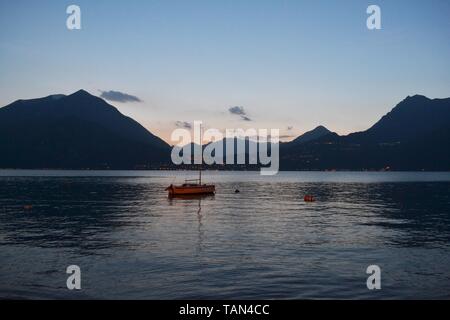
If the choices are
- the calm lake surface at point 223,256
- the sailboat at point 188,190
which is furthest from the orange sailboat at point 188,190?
the calm lake surface at point 223,256

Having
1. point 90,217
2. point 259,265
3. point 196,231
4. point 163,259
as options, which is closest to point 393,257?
point 259,265

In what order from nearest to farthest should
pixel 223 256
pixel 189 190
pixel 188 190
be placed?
1. pixel 223 256
2. pixel 188 190
3. pixel 189 190

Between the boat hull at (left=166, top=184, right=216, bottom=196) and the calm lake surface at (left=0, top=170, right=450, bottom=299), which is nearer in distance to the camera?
the calm lake surface at (left=0, top=170, right=450, bottom=299)

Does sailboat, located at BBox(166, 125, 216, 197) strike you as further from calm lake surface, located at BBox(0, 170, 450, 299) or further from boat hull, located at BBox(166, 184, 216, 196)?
calm lake surface, located at BBox(0, 170, 450, 299)

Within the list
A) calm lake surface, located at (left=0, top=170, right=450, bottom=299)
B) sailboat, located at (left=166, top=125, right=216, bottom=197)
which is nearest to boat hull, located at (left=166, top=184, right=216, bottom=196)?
sailboat, located at (left=166, top=125, right=216, bottom=197)

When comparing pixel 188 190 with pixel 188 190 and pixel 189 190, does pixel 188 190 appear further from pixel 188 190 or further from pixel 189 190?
pixel 189 190

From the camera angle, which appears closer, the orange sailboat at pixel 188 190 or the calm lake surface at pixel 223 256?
the calm lake surface at pixel 223 256

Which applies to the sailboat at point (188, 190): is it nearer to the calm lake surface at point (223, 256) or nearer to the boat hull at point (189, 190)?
the boat hull at point (189, 190)

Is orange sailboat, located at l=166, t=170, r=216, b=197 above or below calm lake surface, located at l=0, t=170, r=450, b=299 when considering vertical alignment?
above

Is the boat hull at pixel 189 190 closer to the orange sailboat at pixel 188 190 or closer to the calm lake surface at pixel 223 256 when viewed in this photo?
the orange sailboat at pixel 188 190

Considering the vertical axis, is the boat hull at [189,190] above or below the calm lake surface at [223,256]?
above

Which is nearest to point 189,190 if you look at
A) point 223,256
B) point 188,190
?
point 188,190
